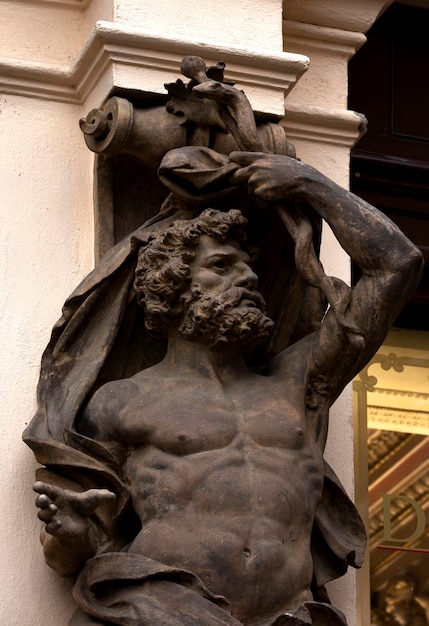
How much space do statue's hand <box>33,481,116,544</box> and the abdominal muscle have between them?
0.14 m

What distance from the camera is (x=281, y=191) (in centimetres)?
480

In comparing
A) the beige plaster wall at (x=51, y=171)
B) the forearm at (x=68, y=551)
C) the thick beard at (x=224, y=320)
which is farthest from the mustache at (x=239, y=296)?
the forearm at (x=68, y=551)

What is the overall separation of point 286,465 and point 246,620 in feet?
1.08

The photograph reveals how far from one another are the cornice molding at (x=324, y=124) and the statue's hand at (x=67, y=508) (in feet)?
3.81

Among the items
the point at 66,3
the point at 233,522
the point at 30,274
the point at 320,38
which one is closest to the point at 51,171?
the point at 30,274

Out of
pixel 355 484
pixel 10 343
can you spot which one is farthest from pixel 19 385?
pixel 355 484

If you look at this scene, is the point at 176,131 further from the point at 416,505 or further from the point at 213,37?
the point at 416,505

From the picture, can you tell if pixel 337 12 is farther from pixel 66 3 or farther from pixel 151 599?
pixel 151 599

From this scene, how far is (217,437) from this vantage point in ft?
15.5

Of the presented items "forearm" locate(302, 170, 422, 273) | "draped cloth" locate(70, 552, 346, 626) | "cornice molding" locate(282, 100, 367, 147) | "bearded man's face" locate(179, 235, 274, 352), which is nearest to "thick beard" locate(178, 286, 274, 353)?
"bearded man's face" locate(179, 235, 274, 352)

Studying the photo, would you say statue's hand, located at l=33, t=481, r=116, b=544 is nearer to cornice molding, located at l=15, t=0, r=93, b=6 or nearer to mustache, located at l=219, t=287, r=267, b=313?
mustache, located at l=219, t=287, r=267, b=313

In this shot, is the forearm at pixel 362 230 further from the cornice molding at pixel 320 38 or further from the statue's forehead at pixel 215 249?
the cornice molding at pixel 320 38

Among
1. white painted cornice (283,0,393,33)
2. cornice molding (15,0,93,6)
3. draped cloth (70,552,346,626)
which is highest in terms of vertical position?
cornice molding (15,0,93,6)

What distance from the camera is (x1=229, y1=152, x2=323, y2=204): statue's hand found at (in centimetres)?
480
